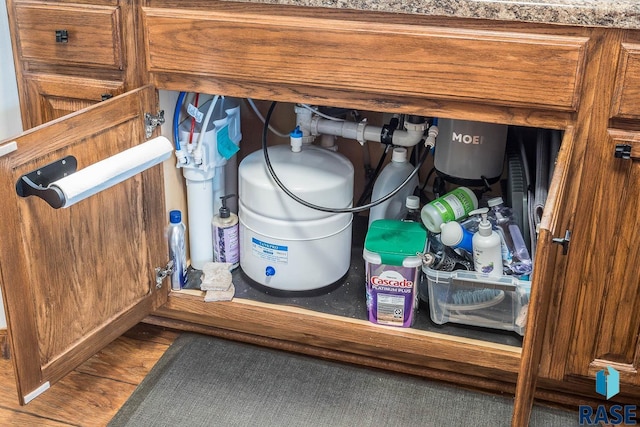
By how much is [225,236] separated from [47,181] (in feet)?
1.91

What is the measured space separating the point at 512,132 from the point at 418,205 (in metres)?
0.29

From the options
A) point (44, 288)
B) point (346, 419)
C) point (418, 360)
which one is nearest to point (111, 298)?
point (44, 288)

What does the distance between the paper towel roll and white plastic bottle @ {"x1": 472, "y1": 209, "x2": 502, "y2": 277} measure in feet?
2.06

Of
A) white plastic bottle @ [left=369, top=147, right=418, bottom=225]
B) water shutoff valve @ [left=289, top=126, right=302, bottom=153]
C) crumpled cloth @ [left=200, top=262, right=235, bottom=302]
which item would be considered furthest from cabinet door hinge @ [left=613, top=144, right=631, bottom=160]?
crumpled cloth @ [left=200, top=262, right=235, bottom=302]

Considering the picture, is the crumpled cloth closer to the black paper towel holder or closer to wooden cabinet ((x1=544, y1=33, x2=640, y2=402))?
the black paper towel holder

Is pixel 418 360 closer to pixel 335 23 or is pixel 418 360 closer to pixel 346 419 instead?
pixel 346 419

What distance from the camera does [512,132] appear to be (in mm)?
1768

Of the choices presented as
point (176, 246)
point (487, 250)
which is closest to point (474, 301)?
point (487, 250)

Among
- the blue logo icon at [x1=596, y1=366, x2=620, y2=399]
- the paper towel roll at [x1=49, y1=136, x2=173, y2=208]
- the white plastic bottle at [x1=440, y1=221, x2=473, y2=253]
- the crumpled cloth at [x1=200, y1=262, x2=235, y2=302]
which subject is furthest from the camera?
the crumpled cloth at [x1=200, y1=262, x2=235, y2=302]

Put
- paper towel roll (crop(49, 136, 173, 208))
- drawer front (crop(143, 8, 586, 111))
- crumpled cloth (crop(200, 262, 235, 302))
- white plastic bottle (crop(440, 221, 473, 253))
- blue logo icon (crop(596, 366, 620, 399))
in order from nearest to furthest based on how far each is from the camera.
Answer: paper towel roll (crop(49, 136, 173, 208)), drawer front (crop(143, 8, 586, 111)), blue logo icon (crop(596, 366, 620, 399)), white plastic bottle (crop(440, 221, 473, 253)), crumpled cloth (crop(200, 262, 235, 302))

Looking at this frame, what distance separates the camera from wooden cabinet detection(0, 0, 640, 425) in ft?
4.09

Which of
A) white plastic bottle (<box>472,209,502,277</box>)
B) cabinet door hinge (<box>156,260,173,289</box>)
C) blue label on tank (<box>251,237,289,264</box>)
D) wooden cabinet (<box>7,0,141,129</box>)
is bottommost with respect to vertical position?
cabinet door hinge (<box>156,260,173,289</box>)

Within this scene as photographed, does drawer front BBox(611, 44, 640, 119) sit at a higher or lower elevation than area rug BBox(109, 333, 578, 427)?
higher

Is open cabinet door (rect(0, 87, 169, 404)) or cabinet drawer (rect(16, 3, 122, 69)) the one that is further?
cabinet drawer (rect(16, 3, 122, 69))
